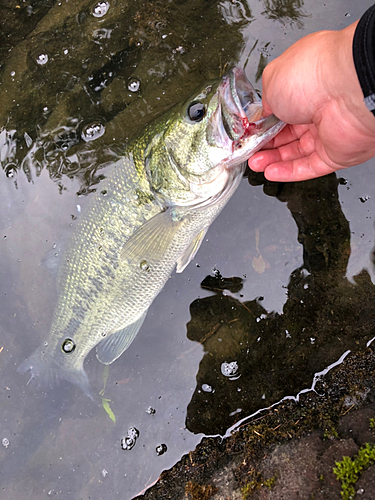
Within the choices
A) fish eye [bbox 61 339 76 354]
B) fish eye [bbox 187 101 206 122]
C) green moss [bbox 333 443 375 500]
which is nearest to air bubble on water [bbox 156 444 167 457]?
fish eye [bbox 61 339 76 354]

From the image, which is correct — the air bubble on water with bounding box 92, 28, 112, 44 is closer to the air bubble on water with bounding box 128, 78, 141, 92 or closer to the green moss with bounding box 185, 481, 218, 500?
the air bubble on water with bounding box 128, 78, 141, 92

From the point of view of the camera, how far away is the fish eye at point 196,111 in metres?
2.23

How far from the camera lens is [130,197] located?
2.55 m

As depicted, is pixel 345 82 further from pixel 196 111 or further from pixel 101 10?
pixel 101 10

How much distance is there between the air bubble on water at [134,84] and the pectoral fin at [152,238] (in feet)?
4.87

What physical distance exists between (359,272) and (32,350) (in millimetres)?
3081

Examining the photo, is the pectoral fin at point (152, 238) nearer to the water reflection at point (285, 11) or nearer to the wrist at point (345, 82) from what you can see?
A: the wrist at point (345, 82)

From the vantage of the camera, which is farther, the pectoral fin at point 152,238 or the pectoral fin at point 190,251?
the pectoral fin at point 190,251

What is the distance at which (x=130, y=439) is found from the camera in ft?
9.78

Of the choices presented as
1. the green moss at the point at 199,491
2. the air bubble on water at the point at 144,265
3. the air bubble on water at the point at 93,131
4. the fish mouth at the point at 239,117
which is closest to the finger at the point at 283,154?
the fish mouth at the point at 239,117

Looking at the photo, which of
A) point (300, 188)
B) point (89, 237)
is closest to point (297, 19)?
point (300, 188)

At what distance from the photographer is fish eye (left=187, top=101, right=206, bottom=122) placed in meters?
2.23

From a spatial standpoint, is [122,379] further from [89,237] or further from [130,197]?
[130,197]

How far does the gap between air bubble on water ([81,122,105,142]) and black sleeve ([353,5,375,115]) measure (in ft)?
7.67
